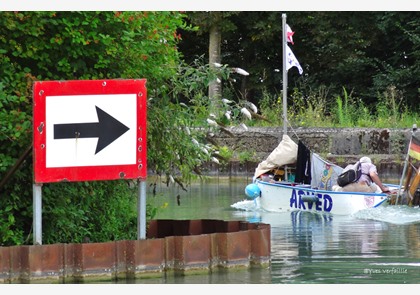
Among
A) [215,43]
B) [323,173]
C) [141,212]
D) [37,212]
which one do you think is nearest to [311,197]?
[323,173]

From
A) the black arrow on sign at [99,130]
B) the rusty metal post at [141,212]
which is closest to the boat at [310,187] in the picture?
the rusty metal post at [141,212]

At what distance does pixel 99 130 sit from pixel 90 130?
4.3 inches

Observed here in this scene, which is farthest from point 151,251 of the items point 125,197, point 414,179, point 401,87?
point 401,87

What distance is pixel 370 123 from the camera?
131 feet

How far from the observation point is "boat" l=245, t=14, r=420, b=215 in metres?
Result: 26.9

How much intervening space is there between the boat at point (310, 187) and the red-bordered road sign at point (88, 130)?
12601 millimetres

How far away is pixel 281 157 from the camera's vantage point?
31.0 m

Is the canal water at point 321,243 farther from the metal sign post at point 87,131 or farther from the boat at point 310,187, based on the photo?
the metal sign post at point 87,131

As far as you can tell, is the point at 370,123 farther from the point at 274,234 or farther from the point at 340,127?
the point at 274,234

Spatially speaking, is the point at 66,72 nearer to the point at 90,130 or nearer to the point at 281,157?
the point at 90,130

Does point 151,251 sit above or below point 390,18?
below

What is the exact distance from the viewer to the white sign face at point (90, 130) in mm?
14523

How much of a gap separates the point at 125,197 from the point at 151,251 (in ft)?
7.11

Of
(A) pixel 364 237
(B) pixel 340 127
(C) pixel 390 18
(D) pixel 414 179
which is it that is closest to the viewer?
(A) pixel 364 237
